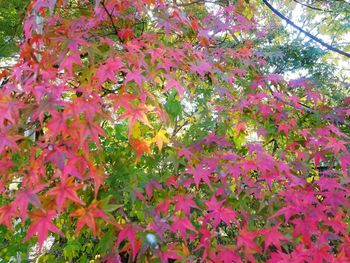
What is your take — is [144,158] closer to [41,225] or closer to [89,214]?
[89,214]

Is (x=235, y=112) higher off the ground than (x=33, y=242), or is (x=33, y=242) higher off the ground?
(x=235, y=112)

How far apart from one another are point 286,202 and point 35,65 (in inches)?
50.7

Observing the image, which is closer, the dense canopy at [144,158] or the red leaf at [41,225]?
the red leaf at [41,225]

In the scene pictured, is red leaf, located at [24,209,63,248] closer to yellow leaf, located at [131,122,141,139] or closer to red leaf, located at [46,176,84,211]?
red leaf, located at [46,176,84,211]

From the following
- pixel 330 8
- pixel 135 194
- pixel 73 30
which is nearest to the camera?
pixel 135 194

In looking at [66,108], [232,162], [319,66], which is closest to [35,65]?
[66,108]

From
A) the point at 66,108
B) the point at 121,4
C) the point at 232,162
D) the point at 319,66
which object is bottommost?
the point at 319,66

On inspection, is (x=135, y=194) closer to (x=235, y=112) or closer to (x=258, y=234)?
(x=258, y=234)

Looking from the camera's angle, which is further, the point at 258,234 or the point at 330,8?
the point at 330,8

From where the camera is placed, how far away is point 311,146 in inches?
82.0

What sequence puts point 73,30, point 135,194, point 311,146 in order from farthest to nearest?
point 311,146 → point 73,30 → point 135,194

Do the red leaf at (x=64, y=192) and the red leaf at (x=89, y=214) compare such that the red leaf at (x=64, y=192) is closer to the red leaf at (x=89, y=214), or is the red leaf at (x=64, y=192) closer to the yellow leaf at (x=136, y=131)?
the red leaf at (x=89, y=214)

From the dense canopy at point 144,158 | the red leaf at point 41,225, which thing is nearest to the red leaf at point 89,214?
the dense canopy at point 144,158

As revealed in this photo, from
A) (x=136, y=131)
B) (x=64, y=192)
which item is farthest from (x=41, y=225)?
(x=136, y=131)
